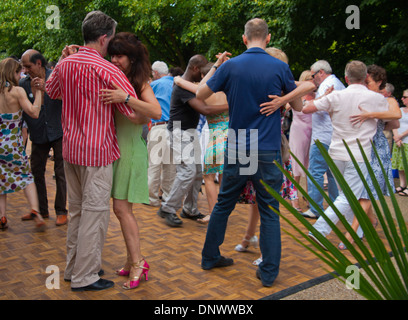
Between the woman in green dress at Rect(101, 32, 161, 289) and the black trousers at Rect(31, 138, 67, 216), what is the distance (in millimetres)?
1972

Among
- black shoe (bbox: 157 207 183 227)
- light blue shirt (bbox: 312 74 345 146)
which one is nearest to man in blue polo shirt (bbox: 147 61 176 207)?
black shoe (bbox: 157 207 183 227)

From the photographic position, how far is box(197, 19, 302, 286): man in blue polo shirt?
11.3 feet

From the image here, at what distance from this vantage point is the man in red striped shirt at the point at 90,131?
3.09 metres

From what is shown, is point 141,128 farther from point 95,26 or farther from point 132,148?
point 95,26

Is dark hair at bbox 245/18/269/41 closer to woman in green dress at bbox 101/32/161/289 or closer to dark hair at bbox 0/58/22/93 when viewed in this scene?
woman in green dress at bbox 101/32/161/289

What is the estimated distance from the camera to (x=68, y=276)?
3496 millimetres

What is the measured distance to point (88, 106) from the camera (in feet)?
10.2

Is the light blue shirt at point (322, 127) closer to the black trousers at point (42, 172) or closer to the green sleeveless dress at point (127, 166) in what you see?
the green sleeveless dress at point (127, 166)

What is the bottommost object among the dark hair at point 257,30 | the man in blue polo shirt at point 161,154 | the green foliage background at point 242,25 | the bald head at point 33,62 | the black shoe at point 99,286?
the black shoe at point 99,286

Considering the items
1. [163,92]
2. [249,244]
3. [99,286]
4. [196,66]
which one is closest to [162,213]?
[249,244]

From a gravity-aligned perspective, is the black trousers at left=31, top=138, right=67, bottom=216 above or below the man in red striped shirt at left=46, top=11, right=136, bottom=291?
below

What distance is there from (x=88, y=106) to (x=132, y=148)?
0.49 meters

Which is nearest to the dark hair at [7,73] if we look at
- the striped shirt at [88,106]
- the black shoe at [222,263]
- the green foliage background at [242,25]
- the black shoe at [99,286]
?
the striped shirt at [88,106]
